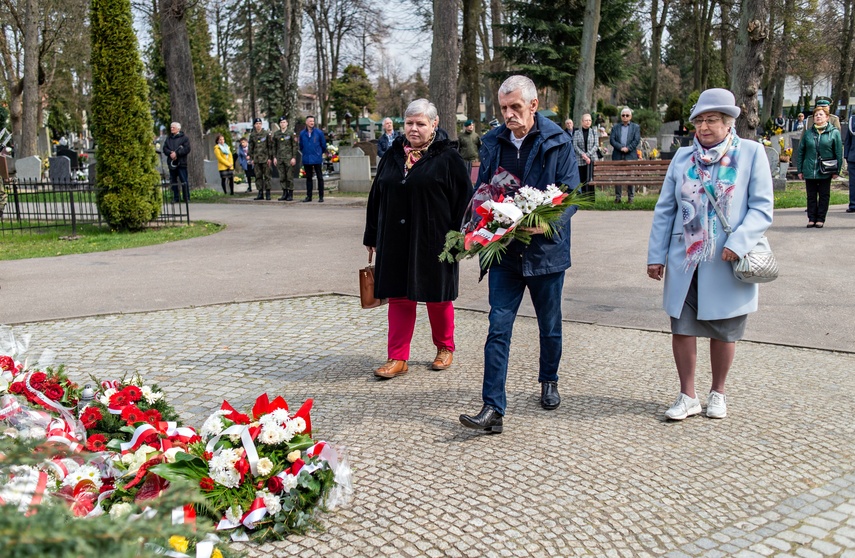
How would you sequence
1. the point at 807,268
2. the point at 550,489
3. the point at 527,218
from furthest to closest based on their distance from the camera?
the point at 807,268, the point at 527,218, the point at 550,489

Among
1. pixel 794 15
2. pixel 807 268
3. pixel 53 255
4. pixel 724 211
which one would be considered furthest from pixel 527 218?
pixel 794 15

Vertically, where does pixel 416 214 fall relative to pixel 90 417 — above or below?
above

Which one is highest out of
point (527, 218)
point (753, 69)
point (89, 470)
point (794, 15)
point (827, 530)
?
point (794, 15)

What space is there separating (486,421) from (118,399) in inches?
78.5

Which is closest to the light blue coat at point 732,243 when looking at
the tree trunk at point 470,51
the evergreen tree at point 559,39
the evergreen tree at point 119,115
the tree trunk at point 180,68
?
the evergreen tree at point 119,115

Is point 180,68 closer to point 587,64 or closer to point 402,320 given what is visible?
point 587,64

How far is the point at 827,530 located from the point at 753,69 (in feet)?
42.3

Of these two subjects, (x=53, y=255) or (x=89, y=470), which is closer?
(x=89, y=470)

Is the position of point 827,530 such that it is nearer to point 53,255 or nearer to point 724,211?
point 724,211

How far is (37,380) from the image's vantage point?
4.36m

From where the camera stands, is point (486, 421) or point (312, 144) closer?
point (486, 421)

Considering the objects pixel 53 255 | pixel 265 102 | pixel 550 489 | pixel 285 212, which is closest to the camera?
pixel 550 489

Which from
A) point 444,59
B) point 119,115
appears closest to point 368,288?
point 119,115

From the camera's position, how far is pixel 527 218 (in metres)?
4.64
